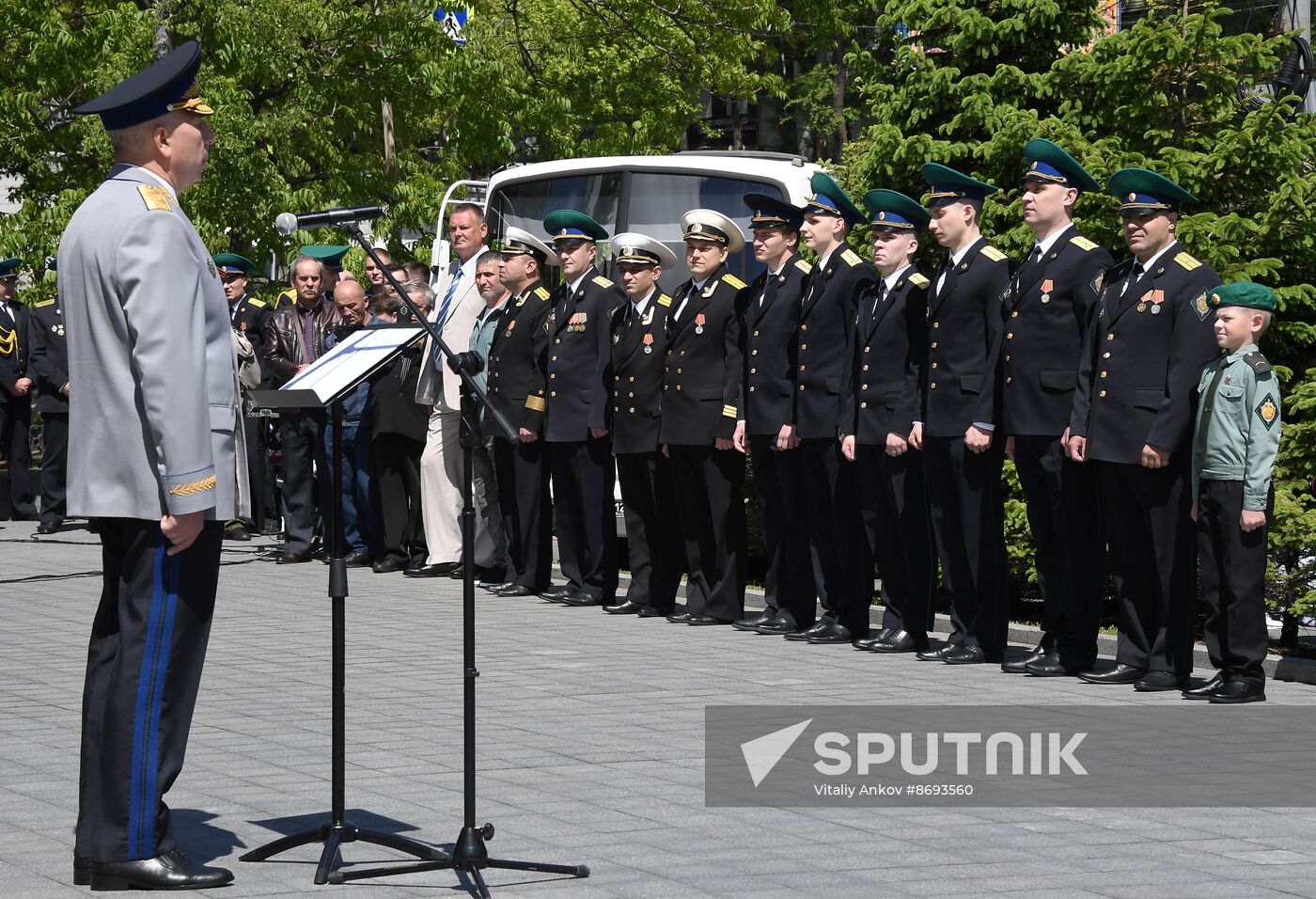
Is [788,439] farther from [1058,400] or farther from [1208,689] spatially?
[1208,689]

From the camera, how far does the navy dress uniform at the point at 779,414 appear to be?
1118 centimetres

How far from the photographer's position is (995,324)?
392 inches

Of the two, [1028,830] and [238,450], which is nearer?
[238,450]

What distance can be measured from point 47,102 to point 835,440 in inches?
504

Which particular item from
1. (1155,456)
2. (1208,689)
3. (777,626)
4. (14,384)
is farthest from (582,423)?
(14,384)

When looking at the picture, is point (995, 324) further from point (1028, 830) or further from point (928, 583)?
point (1028, 830)

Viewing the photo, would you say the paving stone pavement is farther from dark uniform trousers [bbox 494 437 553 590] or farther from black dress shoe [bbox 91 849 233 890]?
dark uniform trousers [bbox 494 437 553 590]

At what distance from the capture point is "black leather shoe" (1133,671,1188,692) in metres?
9.16

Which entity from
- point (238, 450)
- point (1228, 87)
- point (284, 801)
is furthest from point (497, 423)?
point (1228, 87)

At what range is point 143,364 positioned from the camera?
17.4ft

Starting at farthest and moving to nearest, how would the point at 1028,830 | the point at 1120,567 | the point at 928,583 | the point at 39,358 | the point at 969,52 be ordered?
the point at 39,358 → the point at 969,52 → the point at 928,583 → the point at 1120,567 → the point at 1028,830

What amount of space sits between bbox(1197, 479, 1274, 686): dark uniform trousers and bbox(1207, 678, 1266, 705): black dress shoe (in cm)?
3

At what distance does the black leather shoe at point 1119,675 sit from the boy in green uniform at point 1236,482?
47cm

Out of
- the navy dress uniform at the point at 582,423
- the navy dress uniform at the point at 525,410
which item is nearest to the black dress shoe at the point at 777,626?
the navy dress uniform at the point at 582,423
